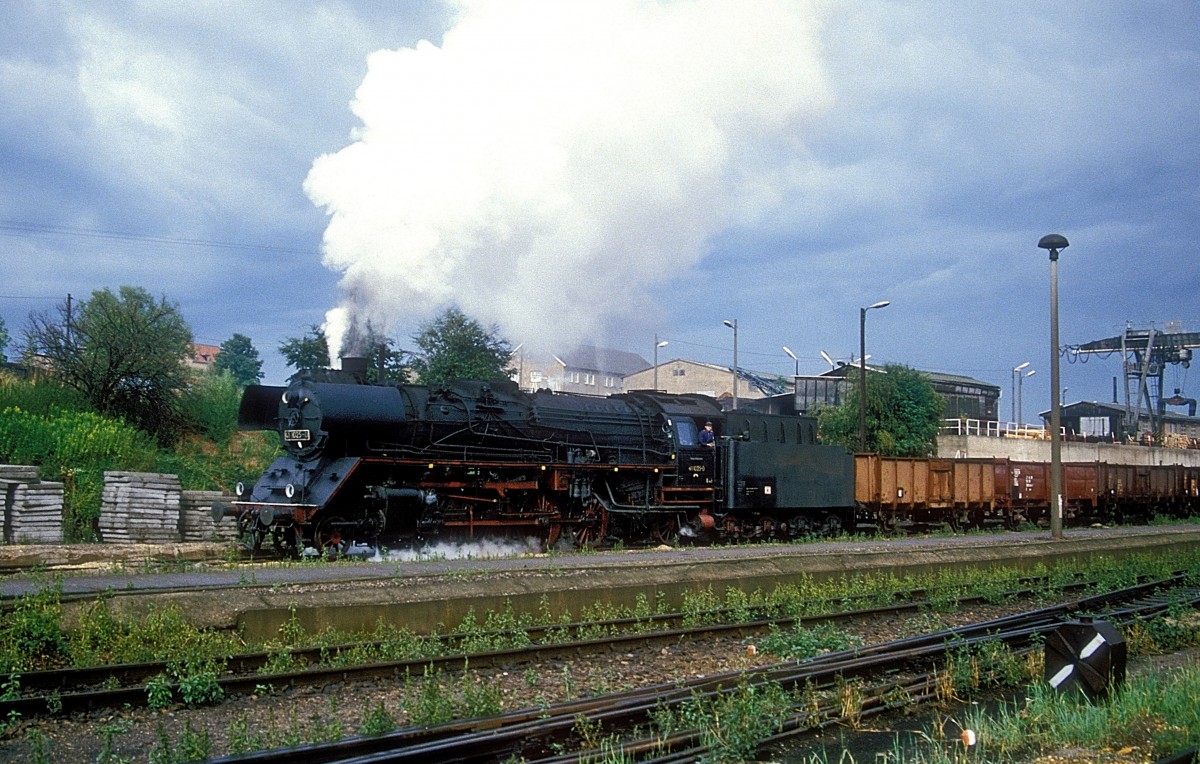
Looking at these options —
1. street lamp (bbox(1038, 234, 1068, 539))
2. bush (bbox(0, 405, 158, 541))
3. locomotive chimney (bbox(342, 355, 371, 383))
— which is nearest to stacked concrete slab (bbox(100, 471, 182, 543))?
bush (bbox(0, 405, 158, 541))

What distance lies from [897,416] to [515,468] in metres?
31.0

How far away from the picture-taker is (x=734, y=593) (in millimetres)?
13094

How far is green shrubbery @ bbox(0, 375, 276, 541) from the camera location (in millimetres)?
20031

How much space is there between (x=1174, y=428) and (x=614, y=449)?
3503 inches

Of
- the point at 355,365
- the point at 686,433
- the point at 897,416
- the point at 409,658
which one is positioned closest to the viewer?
the point at 409,658

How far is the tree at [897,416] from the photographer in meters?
44.2

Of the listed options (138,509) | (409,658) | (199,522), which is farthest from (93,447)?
(409,658)

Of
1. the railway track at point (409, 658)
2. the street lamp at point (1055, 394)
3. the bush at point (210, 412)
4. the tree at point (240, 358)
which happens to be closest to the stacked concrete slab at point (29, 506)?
the bush at point (210, 412)

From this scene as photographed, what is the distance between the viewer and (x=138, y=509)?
1955cm

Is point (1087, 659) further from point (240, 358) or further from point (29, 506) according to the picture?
point (240, 358)

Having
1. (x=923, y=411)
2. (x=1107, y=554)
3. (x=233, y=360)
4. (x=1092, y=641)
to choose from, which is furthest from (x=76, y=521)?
(x=233, y=360)

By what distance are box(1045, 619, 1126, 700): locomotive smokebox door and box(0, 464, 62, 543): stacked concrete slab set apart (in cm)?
1770

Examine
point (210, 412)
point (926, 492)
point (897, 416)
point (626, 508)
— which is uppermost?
point (897, 416)

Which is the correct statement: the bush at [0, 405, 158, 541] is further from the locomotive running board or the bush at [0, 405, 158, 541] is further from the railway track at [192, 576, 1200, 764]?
the railway track at [192, 576, 1200, 764]
